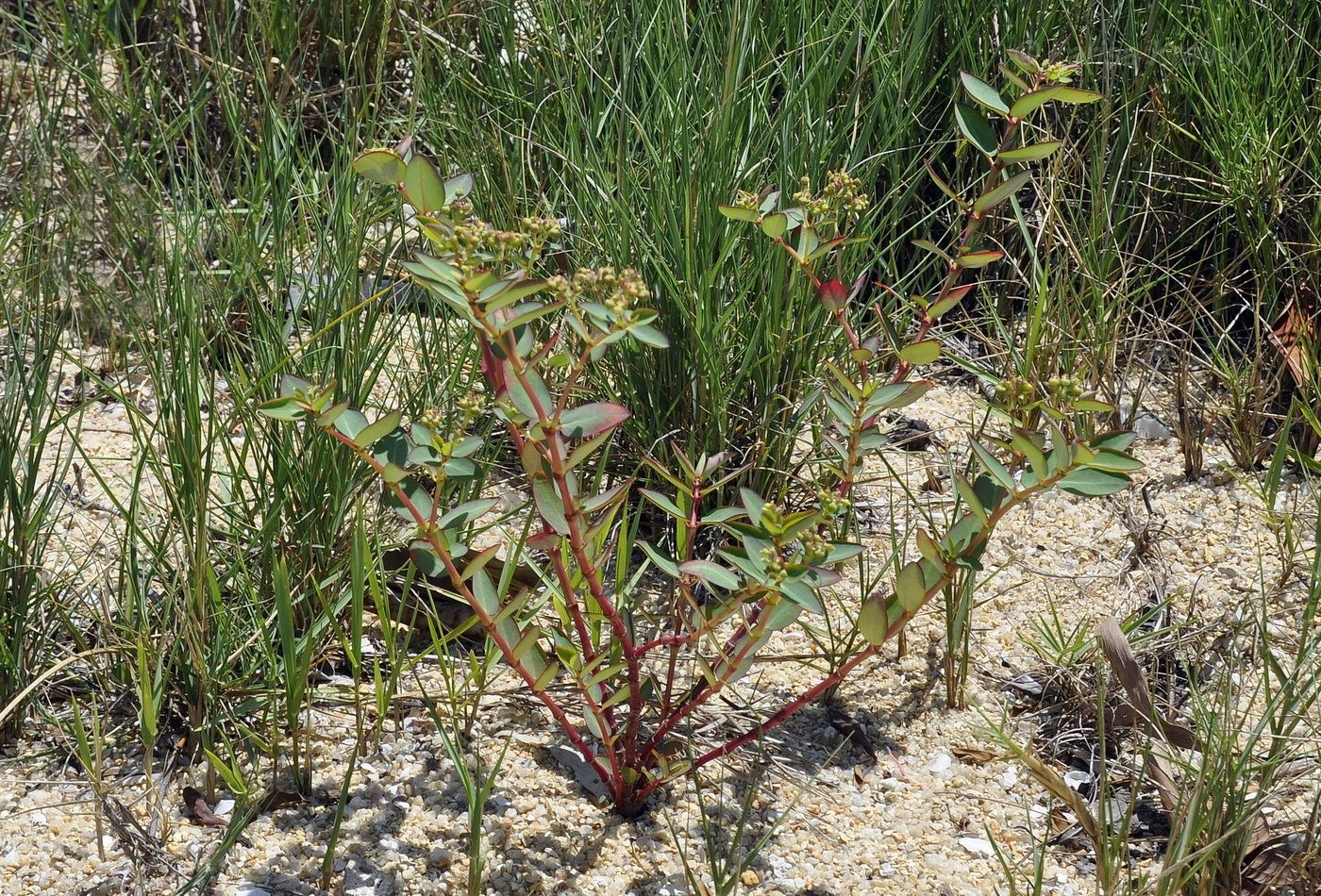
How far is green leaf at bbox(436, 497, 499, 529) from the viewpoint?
1.46 m

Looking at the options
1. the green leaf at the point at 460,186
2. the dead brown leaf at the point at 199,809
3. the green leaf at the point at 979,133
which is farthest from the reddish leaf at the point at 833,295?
the dead brown leaf at the point at 199,809

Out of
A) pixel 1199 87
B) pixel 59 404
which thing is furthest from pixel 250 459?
pixel 1199 87

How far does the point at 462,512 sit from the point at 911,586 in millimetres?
517

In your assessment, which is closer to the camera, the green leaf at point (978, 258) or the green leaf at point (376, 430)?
the green leaf at point (376, 430)

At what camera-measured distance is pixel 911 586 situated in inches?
57.4

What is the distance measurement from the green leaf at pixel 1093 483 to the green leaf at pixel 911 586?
185 millimetres

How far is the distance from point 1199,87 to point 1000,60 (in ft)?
1.33

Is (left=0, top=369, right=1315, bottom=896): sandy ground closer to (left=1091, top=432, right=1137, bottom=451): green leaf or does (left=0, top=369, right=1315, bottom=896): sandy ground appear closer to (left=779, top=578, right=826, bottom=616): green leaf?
(left=779, top=578, right=826, bottom=616): green leaf

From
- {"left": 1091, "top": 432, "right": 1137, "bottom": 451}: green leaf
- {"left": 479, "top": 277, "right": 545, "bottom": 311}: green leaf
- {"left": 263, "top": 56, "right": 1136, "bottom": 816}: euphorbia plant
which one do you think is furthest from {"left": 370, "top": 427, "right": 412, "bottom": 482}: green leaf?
{"left": 1091, "top": 432, "right": 1137, "bottom": 451}: green leaf

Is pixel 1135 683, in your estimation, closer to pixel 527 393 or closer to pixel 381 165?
pixel 527 393

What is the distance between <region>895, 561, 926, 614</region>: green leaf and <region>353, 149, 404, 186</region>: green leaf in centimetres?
70

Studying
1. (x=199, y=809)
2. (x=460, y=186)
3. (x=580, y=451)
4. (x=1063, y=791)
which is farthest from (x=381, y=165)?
(x=1063, y=791)

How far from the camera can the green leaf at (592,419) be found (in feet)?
4.72

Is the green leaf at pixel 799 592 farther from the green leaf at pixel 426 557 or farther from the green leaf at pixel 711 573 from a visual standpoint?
the green leaf at pixel 426 557
